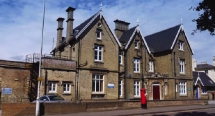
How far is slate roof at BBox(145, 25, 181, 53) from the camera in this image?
3528 cm

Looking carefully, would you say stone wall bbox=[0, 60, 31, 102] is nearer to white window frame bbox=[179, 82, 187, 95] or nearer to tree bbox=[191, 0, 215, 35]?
tree bbox=[191, 0, 215, 35]

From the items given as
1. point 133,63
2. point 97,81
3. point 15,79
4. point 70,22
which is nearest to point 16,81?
point 15,79

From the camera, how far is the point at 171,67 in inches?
1347

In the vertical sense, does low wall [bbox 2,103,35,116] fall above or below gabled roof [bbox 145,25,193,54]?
below

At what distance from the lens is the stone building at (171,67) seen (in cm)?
3288

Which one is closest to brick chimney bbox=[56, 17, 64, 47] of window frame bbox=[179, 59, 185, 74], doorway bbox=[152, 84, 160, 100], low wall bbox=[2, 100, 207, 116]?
low wall bbox=[2, 100, 207, 116]

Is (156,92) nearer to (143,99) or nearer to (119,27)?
(143,99)

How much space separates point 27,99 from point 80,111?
21.8 ft

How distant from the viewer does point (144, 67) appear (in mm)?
33219

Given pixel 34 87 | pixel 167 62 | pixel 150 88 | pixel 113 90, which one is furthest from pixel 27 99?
pixel 167 62

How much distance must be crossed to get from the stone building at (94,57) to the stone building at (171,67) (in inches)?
270

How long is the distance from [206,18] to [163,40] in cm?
2608

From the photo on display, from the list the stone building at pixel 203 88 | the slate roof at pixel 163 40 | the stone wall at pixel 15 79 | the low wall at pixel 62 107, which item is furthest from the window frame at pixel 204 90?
the stone wall at pixel 15 79

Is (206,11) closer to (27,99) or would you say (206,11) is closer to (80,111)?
(80,111)
